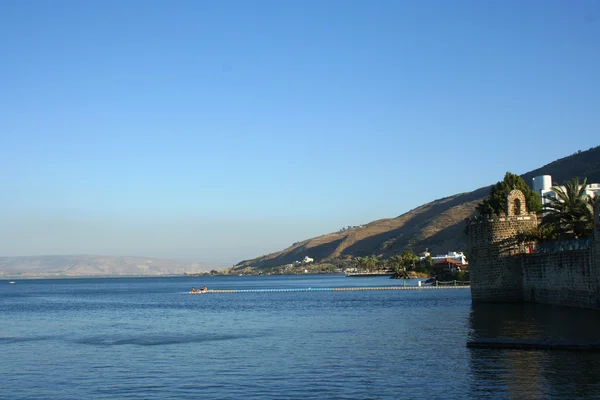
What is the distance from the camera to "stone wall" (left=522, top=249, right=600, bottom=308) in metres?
34.5

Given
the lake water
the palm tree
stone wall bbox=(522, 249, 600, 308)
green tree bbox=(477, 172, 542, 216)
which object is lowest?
the lake water

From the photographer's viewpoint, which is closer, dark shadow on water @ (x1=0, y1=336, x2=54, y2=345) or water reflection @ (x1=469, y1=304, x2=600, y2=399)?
water reflection @ (x1=469, y1=304, x2=600, y2=399)

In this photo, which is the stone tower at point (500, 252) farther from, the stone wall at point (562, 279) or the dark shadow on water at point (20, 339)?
the dark shadow on water at point (20, 339)

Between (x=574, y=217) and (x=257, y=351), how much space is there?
2456 centimetres

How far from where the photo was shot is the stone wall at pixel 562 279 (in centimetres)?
3450

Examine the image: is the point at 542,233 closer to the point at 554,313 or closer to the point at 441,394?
the point at 554,313

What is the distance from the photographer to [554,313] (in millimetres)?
36438

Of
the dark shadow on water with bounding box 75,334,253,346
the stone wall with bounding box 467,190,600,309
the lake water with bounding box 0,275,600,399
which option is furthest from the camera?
the stone wall with bounding box 467,190,600,309

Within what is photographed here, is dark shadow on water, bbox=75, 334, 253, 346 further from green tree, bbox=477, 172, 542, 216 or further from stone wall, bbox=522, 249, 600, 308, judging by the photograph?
green tree, bbox=477, 172, 542, 216

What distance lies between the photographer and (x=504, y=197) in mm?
67000

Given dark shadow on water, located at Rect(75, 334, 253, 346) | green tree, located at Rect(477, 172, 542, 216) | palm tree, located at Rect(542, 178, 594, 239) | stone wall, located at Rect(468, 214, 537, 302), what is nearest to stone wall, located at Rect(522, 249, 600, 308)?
stone wall, located at Rect(468, 214, 537, 302)

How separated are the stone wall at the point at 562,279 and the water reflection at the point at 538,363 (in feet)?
3.52

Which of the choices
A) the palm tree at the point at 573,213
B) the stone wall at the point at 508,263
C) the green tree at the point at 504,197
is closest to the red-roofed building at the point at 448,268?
the green tree at the point at 504,197

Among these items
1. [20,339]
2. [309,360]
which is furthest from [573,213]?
[20,339]
